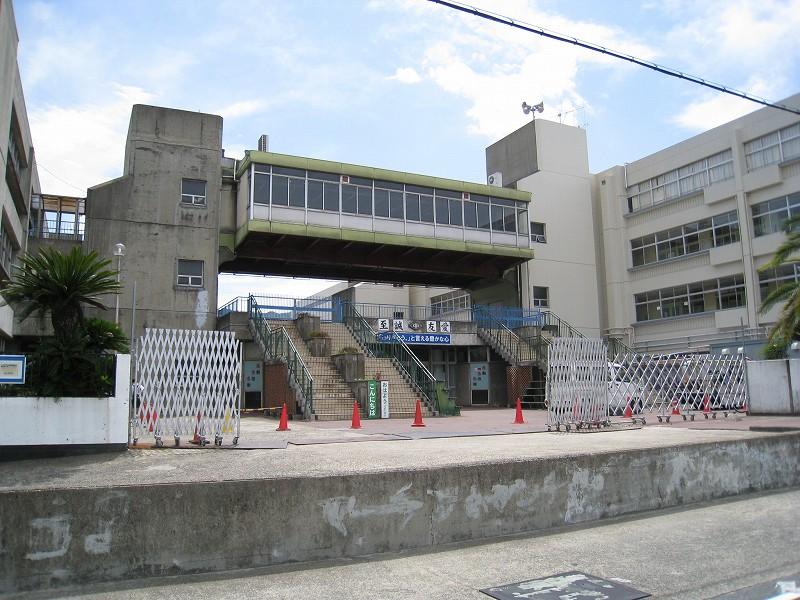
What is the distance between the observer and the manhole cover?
5453mm

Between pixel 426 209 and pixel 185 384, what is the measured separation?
23.2 meters

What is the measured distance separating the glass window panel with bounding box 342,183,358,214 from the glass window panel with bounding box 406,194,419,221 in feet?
9.33

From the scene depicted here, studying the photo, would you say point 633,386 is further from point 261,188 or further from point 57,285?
point 261,188

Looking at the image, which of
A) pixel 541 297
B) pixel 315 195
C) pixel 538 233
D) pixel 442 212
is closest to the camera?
pixel 315 195

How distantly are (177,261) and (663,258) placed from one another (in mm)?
27295

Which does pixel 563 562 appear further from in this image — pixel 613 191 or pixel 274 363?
pixel 613 191

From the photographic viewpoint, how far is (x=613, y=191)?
4009cm

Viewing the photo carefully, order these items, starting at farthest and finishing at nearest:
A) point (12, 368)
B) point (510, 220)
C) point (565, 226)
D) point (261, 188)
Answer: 1. point (565, 226)
2. point (510, 220)
3. point (261, 188)
4. point (12, 368)

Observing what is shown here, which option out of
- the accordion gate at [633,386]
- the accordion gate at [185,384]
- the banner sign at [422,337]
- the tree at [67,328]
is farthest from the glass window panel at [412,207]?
the tree at [67,328]

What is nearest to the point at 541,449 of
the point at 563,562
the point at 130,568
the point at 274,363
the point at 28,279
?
the point at 563,562

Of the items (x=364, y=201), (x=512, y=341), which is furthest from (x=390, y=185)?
(x=512, y=341)

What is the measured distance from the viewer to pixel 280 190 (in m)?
29.3

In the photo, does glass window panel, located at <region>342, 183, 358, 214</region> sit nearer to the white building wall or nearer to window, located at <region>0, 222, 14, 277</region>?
the white building wall

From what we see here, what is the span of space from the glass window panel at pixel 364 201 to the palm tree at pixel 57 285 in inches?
828
